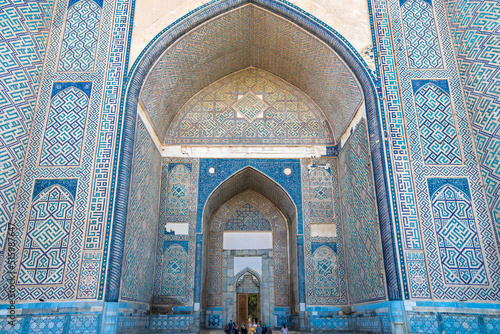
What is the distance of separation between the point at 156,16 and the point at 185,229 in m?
3.44

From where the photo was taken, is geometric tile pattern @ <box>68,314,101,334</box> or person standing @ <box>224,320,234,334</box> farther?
person standing @ <box>224,320,234,334</box>

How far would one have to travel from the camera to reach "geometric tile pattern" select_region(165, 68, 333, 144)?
7.10 metres

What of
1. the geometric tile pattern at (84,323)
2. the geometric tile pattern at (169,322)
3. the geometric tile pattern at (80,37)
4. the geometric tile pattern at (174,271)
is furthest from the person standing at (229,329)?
the geometric tile pattern at (80,37)

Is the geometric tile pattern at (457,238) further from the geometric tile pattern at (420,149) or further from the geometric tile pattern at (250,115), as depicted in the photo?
the geometric tile pattern at (250,115)

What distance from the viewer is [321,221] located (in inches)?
260

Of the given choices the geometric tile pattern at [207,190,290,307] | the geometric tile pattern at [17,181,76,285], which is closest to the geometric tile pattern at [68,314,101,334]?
the geometric tile pattern at [17,181,76,285]

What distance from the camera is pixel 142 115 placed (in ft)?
18.8

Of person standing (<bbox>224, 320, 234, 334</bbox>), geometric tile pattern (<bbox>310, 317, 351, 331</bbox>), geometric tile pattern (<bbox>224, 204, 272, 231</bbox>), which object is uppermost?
geometric tile pattern (<bbox>224, 204, 272, 231</bbox>)

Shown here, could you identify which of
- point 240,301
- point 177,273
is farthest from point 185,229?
point 240,301

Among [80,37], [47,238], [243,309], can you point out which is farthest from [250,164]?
[243,309]

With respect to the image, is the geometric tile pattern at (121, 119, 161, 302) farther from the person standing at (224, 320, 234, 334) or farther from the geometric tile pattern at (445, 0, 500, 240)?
the geometric tile pattern at (445, 0, 500, 240)

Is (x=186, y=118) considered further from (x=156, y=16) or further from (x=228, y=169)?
(x=156, y=16)

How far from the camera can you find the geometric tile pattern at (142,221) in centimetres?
501

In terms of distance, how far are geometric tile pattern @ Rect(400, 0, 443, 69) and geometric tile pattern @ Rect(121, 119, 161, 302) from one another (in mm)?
4062
